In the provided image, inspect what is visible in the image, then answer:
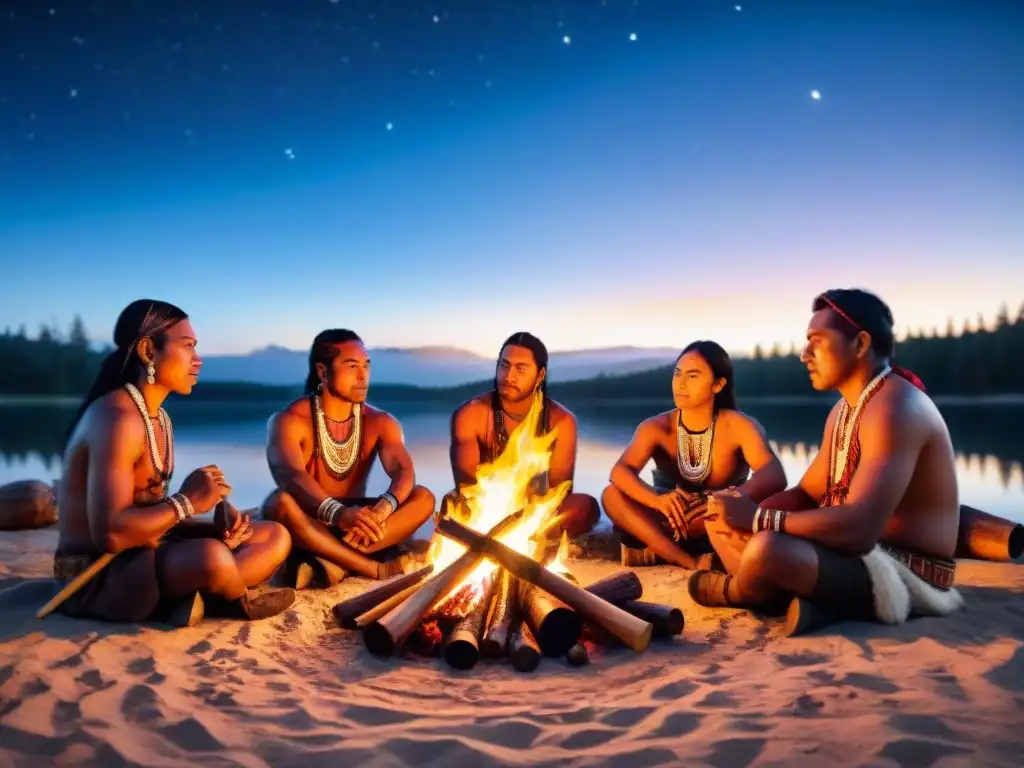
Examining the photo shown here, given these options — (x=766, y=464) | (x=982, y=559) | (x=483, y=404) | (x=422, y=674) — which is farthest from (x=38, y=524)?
(x=982, y=559)

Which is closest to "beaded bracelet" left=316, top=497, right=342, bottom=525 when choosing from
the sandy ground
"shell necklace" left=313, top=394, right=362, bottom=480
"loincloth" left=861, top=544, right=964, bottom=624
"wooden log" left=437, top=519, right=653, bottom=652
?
"shell necklace" left=313, top=394, right=362, bottom=480

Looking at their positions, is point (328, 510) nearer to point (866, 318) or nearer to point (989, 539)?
point (866, 318)

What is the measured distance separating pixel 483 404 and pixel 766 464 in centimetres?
252

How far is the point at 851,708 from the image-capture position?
3.14 m

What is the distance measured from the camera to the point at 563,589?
4.17m

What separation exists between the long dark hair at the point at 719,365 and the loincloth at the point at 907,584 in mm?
2079

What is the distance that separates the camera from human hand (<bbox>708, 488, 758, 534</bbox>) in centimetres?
437

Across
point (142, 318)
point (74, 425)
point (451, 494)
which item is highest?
point (142, 318)

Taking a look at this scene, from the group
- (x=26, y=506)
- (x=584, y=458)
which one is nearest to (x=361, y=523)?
(x=26, y=506)

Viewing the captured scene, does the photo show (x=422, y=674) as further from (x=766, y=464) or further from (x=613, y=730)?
(x=766, y=464)

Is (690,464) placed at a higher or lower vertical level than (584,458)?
higher

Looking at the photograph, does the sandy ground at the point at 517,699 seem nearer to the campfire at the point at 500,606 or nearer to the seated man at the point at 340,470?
the campfire at the point at 500,606

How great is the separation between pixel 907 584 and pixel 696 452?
217cm

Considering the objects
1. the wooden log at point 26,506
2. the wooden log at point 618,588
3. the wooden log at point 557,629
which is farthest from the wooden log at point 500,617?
the wooden log at point 26,506
